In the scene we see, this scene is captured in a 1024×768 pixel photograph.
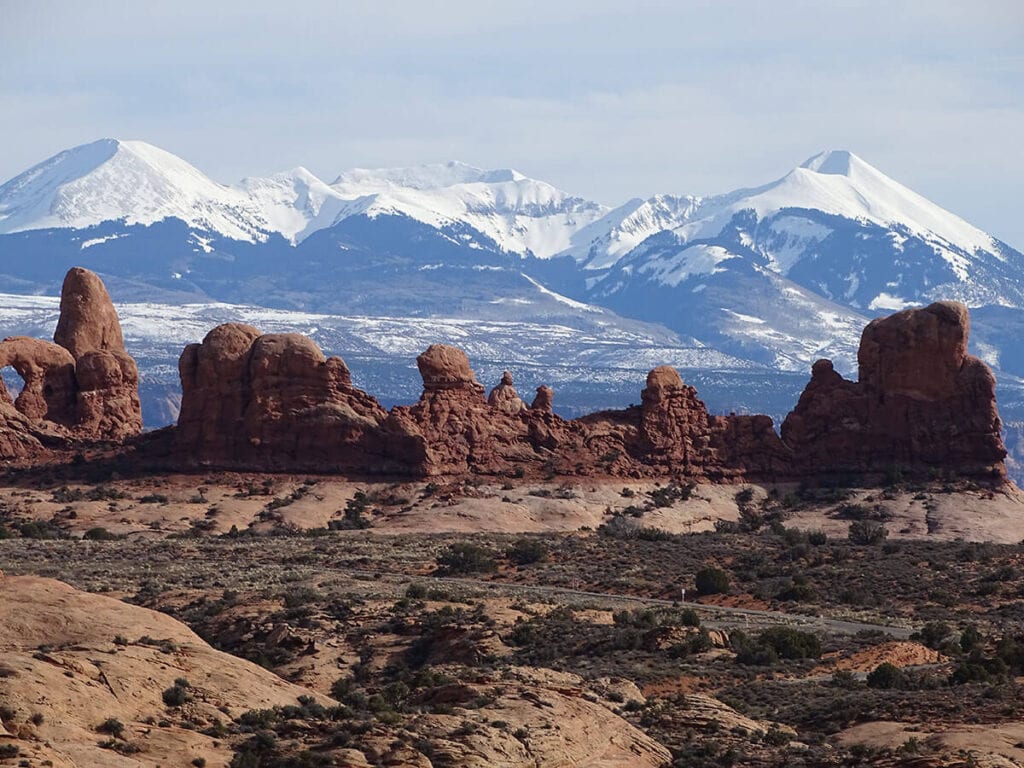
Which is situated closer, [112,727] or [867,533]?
[112,727]

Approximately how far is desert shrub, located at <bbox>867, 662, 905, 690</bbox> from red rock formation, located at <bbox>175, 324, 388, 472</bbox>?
53.4 metres

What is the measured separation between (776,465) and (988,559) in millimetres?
26416

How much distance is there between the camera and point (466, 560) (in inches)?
3519

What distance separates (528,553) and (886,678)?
3328 cm

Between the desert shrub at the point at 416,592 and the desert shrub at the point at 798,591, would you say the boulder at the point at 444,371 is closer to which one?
the desert shrub at the point at 798,591

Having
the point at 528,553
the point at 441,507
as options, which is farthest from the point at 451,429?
the point at 528,553

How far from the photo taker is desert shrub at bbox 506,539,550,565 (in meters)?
90.5

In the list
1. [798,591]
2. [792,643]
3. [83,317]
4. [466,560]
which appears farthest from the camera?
[83,317]

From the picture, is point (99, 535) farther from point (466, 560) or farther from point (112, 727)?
point (112, 727)

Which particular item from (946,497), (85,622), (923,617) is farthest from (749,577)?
(85,622)

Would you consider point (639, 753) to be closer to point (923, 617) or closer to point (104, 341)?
point (923, 617)

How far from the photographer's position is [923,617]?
77125mm

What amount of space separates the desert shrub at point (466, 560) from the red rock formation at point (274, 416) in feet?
64.0

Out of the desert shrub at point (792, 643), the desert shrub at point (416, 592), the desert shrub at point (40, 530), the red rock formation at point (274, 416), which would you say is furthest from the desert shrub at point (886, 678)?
the red rock formation at point (274, 416)
